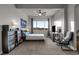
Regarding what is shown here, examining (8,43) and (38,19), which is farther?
(38,19)

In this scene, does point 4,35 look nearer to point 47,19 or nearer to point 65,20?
point 65,20

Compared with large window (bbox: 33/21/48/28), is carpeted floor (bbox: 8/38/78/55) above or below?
below

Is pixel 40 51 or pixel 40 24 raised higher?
pixel 40 24

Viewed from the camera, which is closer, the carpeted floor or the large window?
the carpeted floor

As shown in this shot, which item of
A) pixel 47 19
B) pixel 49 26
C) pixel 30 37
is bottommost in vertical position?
pixel 30 37

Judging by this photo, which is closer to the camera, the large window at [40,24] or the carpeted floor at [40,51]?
the carpeted floor at [40,51]

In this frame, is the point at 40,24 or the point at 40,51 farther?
the point at 40,24

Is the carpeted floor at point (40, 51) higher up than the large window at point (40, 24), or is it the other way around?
the large window at point (40, 24)

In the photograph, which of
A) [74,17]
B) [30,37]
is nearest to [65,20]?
[74,17]
